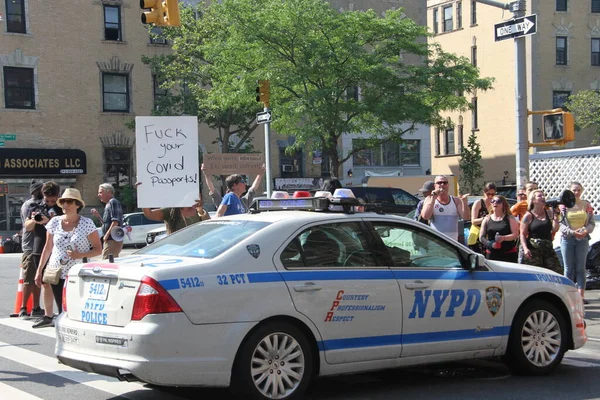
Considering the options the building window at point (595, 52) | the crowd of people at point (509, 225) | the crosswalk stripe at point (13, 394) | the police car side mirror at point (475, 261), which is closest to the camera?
the crosswalk stripe at point (13, 394)

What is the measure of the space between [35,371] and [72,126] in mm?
30874

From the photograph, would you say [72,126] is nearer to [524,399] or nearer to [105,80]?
[105,80]

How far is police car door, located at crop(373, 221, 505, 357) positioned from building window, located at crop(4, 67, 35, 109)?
32.1 meters

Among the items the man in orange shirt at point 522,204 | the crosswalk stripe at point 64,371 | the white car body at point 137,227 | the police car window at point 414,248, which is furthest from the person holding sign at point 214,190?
the white car body at point 137,227

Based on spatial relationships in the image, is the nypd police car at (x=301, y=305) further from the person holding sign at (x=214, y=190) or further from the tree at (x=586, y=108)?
the tree at (x=586, y=108)

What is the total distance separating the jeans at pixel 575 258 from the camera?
11.5 meters

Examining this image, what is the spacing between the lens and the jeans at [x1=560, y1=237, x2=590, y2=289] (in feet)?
37.8

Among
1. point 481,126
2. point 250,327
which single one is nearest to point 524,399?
point 250,327

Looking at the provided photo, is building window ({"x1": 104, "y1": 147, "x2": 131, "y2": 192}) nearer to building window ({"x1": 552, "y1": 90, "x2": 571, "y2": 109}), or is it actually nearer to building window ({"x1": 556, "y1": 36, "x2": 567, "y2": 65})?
building window ({"x1": 552, "y1": 90, "x2": 571, "y2": 109})

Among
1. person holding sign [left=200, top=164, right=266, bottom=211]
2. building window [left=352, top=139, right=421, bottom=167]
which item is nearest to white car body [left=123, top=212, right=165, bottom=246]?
person holding sign [left=200, top=164, right=266, bottom=211]

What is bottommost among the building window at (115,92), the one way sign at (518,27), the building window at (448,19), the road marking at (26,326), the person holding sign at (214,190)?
the road marking at (26,326)

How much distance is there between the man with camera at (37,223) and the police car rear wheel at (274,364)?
5608 millimetres

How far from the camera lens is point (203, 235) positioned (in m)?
6.87

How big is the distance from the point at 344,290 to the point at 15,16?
33306 mm
